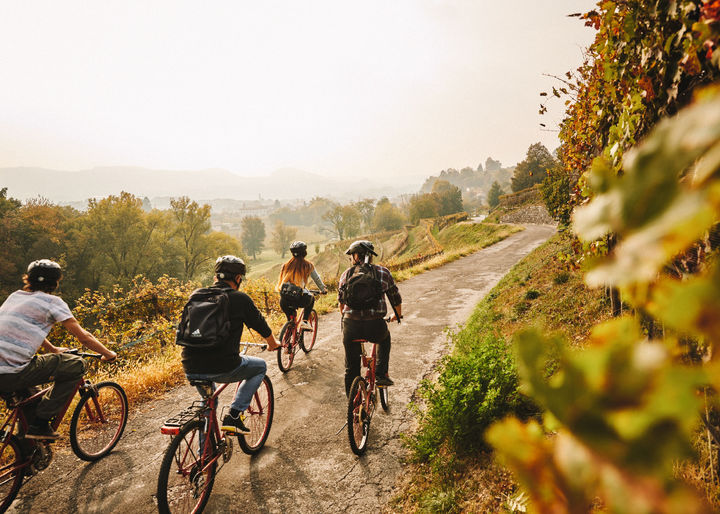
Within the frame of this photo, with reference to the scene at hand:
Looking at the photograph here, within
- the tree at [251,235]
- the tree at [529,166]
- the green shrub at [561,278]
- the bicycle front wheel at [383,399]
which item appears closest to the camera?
the bicycle front wheel at [383,399]

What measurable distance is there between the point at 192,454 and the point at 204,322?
4.57ft

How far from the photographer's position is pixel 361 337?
4438mm

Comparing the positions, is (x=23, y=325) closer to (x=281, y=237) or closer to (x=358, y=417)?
(x=358, y=417)

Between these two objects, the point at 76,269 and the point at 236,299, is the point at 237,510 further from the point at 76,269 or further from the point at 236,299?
the point at 76,269

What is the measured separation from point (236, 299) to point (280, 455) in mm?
2344

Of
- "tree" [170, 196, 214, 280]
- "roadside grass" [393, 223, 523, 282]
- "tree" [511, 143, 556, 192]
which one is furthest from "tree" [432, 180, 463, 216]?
"tree" [170, 196, 214, 280]

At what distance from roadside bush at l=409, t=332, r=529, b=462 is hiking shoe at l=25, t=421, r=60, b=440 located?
164 inches

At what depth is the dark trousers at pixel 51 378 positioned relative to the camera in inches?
143

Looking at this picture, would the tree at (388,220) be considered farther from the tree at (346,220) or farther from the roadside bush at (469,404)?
the roadside bush at (469,404)

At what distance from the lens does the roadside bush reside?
383cm

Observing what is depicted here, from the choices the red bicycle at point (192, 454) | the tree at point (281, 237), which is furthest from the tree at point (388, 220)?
the red bicycle at point (192, 454)

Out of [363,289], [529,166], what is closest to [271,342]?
[363,289]

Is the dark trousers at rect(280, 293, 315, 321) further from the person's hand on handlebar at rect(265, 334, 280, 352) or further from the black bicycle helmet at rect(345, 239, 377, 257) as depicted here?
the black bicycle helmet at rect(345, 239, 377, 257)

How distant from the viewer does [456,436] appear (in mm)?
3859
